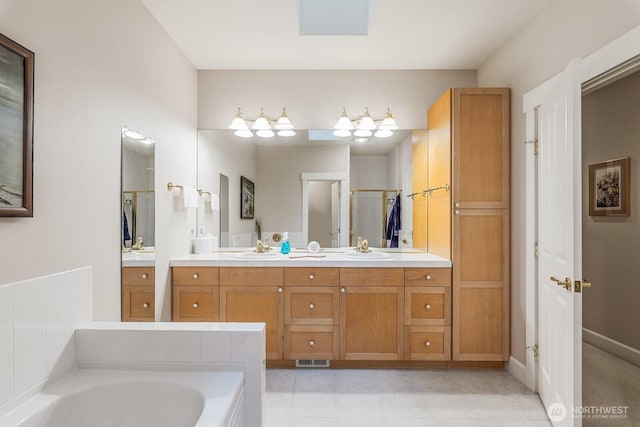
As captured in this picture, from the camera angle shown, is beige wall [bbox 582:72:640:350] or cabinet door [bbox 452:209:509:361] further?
beige wall [bbox 582:72:640:350]

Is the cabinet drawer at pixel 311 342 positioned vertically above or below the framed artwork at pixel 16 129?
below

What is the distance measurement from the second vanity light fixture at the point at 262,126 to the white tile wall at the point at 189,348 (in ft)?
6.90

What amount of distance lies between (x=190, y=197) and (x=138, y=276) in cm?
87

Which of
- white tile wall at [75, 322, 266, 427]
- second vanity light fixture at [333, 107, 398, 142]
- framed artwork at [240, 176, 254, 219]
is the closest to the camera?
white tile wall at [75, 322, 266, 427]

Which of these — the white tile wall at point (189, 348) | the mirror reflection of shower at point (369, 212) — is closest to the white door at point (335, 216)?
the mirror reflection of shower at point (369, 212)

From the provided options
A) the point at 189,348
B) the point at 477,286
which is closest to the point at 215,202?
the point at 189,348

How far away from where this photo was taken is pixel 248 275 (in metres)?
2.79

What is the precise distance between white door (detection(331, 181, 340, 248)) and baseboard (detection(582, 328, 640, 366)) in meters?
2.42

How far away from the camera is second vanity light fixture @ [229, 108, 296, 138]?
3.28 meters

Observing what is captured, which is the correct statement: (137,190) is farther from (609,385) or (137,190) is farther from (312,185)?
(609,385)

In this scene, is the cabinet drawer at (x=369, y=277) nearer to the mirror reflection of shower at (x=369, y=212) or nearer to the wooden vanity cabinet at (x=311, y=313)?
the wooden vanity cabinet at (x=311, y=313)

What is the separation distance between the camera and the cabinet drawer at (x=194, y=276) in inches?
110

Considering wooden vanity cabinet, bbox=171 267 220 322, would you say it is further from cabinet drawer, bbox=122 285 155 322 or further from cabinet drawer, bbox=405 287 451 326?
cabinet drawer, bbox=405 287 451 326

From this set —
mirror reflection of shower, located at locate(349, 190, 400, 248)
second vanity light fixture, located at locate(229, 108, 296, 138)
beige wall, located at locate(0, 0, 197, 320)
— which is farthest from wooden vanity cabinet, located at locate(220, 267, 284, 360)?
second vanity light fixture, located at locate(229, 108, 296, 138)
